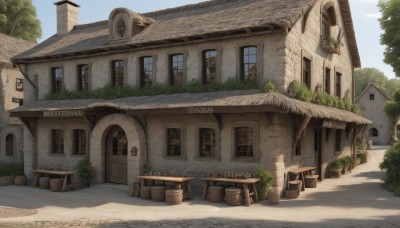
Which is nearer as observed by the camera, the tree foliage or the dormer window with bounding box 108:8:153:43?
the dormer window with bounding box 108:8:153:43

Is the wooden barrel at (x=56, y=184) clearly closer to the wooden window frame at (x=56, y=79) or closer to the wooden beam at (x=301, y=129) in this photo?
the wooden window frame at (x=56, y=79)

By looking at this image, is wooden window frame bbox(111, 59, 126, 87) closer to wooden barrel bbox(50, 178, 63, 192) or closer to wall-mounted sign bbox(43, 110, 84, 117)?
wall-mounted sign bbox(43, 110, 84, 117)

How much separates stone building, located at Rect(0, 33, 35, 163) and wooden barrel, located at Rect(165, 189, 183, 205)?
1200 cm

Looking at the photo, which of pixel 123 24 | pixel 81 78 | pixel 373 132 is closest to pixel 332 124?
pixel 123 24

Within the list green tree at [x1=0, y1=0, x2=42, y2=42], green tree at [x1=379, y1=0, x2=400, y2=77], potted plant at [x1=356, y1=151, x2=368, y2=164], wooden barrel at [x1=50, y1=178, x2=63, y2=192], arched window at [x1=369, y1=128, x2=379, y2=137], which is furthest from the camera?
arched window at [x1=369, y1=128, x2=379, y2=137]

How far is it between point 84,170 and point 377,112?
35.9 meters

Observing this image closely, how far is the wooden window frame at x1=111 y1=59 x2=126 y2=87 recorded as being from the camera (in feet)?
56.6

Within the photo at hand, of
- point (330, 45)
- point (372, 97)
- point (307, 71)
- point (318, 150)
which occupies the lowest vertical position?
point (318, 150)

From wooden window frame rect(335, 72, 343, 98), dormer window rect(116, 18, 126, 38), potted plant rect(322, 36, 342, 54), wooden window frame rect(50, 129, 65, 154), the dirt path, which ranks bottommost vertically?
the dirt path

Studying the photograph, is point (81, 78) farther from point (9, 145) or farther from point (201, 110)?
point (201, 110)

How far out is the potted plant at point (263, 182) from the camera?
12578 millimetres

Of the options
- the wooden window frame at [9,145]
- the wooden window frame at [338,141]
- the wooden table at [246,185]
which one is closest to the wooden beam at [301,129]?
the wooden table at [246,185]

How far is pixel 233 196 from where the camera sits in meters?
12.0

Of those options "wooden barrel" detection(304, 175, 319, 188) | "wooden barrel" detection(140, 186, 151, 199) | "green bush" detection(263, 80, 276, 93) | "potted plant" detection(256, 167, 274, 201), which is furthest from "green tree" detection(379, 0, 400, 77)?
"wooden barrel" detection(140, 186, 151, 199)
